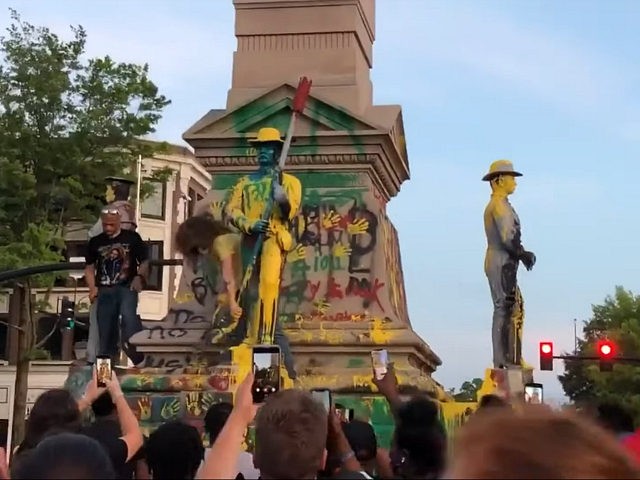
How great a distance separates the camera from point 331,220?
48.9 ft

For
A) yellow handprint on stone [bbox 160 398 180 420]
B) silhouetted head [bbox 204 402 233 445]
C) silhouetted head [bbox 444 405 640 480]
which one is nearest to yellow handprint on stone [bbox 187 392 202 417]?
yellow handprint on stone [bbox 160 398 180 420]

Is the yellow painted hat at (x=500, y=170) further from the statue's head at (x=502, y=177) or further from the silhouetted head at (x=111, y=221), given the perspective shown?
the silhouetted head at (x=111, y=221)

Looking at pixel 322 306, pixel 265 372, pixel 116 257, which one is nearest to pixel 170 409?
pixel 116 257

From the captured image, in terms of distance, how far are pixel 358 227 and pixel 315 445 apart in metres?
11.1

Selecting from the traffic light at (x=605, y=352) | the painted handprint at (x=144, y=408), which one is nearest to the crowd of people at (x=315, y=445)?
the painted handprint at (x=144, y=408)

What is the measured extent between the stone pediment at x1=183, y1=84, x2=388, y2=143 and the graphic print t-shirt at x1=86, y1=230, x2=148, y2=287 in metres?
2.66

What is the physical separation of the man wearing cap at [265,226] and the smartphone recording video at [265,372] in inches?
132

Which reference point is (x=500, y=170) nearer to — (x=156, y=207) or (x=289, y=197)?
(x=289, y=197)

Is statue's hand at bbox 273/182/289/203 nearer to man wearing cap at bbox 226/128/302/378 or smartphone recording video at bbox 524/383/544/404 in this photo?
Answer: man wearing cap at bbox 226/128/302/378

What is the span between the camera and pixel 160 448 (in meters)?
4.66

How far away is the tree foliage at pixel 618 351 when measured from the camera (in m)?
54.3

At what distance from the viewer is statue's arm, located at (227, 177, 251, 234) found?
41.7 feet

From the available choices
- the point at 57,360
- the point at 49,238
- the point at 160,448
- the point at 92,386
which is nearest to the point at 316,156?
the point at 92,386

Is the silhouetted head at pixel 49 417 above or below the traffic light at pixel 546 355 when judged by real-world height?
below
